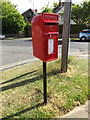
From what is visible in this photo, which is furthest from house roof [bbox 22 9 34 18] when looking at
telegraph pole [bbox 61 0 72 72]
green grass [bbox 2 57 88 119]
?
green grass [bbox 2 57 88 119]

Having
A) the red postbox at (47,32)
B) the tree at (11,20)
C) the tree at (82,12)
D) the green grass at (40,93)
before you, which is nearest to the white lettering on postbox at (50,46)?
the red postbox at (47,32)

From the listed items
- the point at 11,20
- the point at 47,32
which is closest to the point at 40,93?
the point at 47,32

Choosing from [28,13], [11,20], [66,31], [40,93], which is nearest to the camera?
[40,93]

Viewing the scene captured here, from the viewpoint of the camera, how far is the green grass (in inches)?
77.7

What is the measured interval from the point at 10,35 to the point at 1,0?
8478 mm

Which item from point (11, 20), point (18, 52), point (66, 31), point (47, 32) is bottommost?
point (18, 52)

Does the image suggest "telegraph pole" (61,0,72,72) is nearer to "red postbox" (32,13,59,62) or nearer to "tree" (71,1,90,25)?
"red postbox" (32,13,59,62)

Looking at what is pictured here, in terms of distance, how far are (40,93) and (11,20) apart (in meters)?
22.2

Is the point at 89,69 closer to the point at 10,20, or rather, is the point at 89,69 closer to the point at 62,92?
the point at 62,92

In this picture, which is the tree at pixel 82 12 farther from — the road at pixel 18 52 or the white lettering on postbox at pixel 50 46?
the white lettering on postbox at pixel 50 46

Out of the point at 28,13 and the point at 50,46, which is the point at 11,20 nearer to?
the point at 28,13

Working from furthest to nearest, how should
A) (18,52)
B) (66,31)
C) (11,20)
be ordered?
(11,20) < (18,52) < (66,31)

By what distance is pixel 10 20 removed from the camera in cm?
2156

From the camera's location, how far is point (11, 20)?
21.6 m
